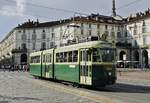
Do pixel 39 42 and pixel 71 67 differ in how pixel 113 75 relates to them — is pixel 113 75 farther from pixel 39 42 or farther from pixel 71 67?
pixel 39 42

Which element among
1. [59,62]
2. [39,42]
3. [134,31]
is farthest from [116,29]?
[59,62]

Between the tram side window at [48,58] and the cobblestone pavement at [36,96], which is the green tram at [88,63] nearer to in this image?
the cobblestone pavement at [36,96]

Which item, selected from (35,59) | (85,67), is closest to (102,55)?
(85,67)

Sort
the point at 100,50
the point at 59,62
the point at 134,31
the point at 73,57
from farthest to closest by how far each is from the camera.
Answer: the point at 134,31, the point at 59,62, the point at 73,57, the point at 100,50

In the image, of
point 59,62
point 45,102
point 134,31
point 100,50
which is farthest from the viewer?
point 134,31

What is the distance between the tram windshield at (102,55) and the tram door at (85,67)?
408 mm

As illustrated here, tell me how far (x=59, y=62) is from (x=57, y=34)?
94.5m

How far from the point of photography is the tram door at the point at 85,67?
2558 cm

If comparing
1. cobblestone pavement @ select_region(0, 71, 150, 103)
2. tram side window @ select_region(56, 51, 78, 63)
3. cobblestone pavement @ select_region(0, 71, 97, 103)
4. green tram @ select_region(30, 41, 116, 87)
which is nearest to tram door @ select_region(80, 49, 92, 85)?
green tram @ select_region(30, 41, 116, 87)

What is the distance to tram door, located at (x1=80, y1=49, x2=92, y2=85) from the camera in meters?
25.6

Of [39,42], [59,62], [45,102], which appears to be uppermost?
[39,42]

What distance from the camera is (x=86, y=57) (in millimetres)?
26141

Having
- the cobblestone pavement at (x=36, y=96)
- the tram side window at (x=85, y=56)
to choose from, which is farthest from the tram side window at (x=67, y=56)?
the cobblestone pavement at (x=36, y=96)

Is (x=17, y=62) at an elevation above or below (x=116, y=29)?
below
